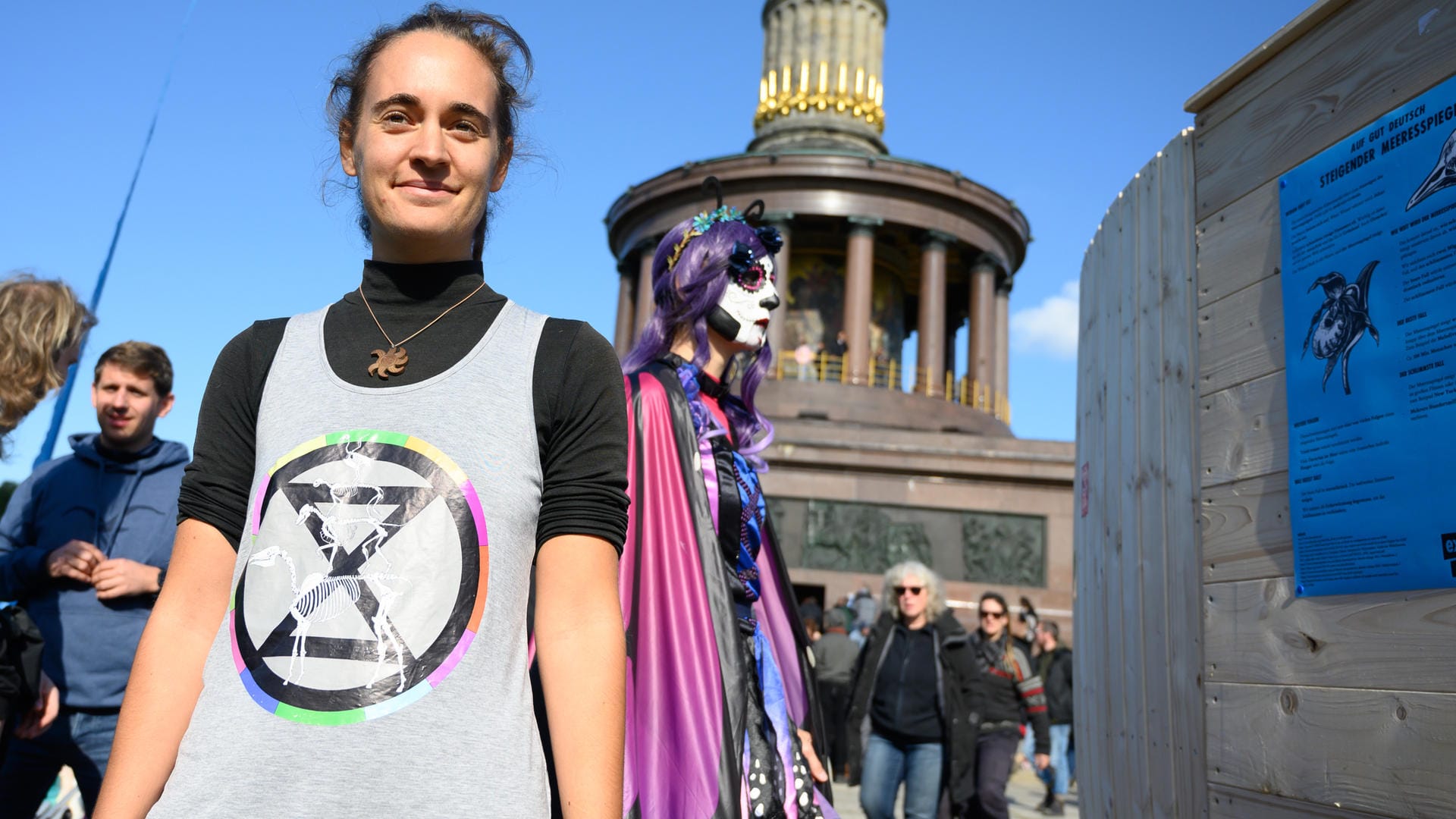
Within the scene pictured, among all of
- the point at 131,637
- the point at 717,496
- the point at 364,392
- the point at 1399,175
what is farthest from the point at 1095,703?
the point at 364,392

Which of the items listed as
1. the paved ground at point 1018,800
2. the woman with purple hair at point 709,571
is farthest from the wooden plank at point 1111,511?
the paved ground at point 1018,800

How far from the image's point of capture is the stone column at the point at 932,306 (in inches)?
1224

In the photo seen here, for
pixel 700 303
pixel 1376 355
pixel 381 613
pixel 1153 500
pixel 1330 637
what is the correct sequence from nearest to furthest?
1. pixel 381 613
2. pixel 1376 355
3. pixel 1330 637
4. pixel 700 303
5. pixel 1153 500

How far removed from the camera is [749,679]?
3395mm

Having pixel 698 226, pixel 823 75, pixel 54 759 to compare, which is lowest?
pixel 54 759

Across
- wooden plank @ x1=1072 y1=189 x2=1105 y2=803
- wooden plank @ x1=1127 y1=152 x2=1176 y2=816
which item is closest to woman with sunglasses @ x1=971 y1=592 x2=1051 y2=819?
wooden plank @ x1=1072 y1=189 x2=1105 y2=803

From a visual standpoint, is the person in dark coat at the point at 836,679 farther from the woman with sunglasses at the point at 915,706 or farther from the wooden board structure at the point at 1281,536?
the wooden board structure at the point at 1281,536

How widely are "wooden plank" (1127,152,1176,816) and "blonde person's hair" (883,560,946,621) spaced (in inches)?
118

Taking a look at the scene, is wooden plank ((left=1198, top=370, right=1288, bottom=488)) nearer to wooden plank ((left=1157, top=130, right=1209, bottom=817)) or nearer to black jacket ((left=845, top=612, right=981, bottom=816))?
wooden plank ((left=1157, top=130, right=1209, bottom=817))

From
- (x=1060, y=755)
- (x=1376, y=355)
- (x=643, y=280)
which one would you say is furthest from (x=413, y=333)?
(x=643, y=280)

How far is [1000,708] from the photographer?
7605 mm

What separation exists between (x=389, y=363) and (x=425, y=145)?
1.02ft

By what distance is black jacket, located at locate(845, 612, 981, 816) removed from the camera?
6.82m

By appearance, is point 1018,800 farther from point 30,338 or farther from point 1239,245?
point 30,338
